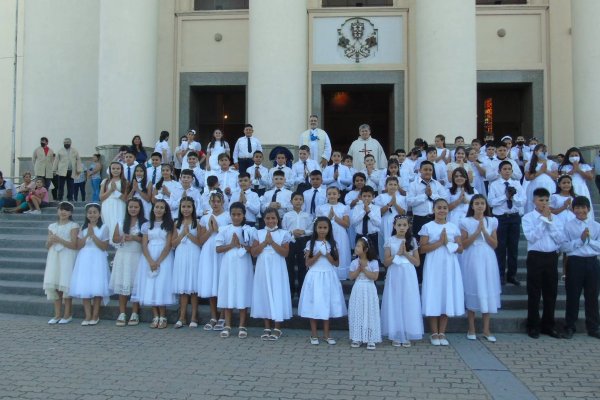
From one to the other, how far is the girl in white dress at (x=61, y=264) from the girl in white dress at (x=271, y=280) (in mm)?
2953

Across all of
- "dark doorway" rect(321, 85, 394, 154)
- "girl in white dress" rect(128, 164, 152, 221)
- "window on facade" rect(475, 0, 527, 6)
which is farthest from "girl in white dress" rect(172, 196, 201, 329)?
"window on facade" rect(475, 0, 527, 6)

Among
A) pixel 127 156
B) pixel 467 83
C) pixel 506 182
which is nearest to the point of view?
pixel 506 182

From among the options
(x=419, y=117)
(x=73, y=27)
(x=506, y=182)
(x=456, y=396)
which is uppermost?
(x=73, y=27)

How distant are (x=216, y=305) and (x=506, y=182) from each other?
4944mm

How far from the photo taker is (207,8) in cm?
1880

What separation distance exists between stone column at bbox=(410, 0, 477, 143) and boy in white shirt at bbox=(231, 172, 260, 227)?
6846 millimetres

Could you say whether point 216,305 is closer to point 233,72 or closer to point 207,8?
point 233,72

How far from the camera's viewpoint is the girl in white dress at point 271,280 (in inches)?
327

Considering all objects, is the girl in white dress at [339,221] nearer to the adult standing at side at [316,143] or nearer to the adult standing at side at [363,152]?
the adult standing at side at [363,152]

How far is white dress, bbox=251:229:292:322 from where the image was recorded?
327 inches

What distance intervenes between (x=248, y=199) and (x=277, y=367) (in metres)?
3.88

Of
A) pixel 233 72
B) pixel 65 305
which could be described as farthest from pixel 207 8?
pixel 65 305

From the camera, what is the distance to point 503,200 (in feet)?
31.6

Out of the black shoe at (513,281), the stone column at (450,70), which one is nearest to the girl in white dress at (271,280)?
the black shoe at (513,281)
